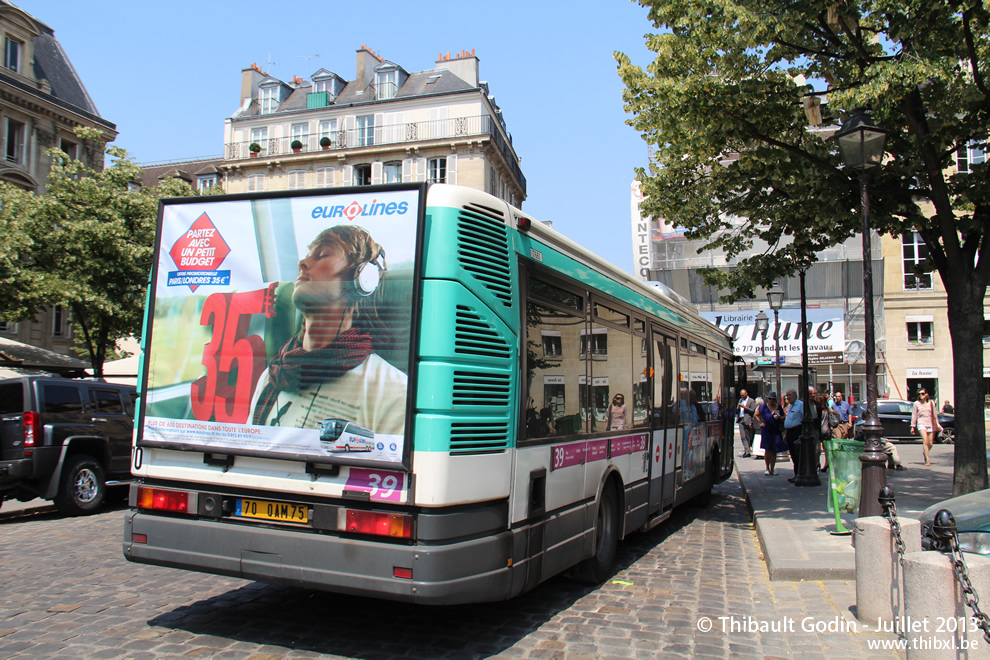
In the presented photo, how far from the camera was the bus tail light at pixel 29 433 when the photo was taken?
32.9ft

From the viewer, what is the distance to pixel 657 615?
19.0 feet

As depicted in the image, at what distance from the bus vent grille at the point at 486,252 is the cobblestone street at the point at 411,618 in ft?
7.76

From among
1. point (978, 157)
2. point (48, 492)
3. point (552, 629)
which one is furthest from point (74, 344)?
point (978, 157)

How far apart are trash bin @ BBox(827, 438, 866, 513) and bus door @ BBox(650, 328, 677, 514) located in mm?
1808

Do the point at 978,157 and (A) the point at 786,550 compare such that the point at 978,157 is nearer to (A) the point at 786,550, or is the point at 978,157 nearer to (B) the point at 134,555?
(A) the point at 786,550

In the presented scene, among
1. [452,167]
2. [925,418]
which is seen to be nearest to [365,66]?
[452,167]

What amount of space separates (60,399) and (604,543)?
821cm

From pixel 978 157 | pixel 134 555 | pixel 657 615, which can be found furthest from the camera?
pixel 978 157

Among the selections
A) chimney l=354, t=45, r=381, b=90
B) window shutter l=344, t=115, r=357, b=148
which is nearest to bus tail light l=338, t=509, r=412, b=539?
window shutter l=344, t=115, r=357, b=148

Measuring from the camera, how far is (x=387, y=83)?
1751 inches

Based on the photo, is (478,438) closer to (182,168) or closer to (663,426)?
(663,426)

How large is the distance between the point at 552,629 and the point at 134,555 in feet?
9.63

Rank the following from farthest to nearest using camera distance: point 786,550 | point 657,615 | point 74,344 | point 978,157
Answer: point 978,157 → point 74,344 → point 786,550 → point 657,615

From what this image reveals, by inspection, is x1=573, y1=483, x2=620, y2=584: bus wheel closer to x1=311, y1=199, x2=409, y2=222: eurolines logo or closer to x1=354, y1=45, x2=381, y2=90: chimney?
Result: x1=311, y1=199, x2=409, y2=222: eurolines logo
